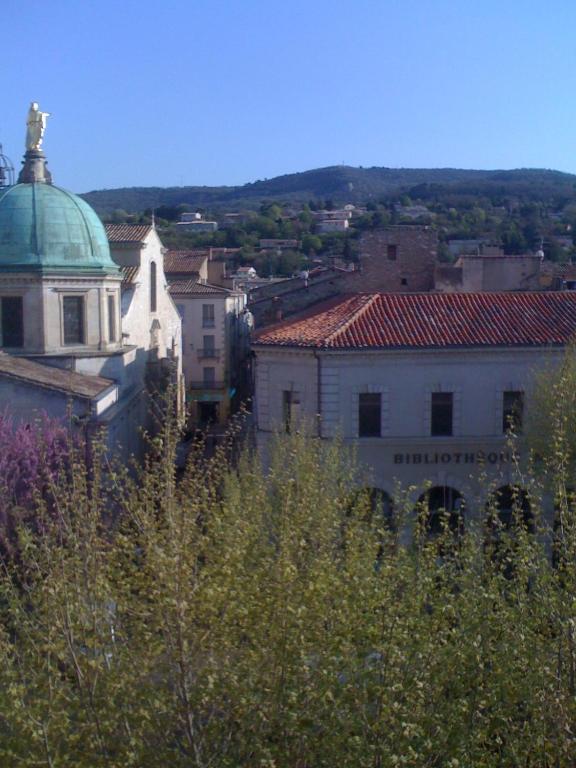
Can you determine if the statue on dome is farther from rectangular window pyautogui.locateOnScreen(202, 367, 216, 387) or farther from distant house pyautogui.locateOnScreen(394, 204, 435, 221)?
distant house pyautogui.locateOnScreen(394, 204, 435, 221)

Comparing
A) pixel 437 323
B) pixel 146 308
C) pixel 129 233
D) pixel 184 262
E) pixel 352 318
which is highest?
pixel 129 233

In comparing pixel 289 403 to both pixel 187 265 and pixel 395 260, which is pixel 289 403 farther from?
pixel 187 265

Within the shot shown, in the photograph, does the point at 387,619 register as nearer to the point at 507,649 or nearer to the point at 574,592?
the point at 507,649

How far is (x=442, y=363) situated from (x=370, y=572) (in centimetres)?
1736

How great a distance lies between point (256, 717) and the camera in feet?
26.3

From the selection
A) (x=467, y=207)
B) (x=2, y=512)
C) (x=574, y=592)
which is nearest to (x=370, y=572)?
(x=574, y=592)

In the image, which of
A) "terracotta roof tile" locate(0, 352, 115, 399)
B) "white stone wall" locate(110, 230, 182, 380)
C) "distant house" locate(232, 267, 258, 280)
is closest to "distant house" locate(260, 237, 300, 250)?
"distant house" locate(232, 267, 258, 280)

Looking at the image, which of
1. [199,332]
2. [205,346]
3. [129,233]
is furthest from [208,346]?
[129,233]

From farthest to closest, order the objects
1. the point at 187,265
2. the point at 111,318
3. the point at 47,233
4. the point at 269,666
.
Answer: the point at 187,265
the point at 111,318
the point at 47,233
the point at 269,666

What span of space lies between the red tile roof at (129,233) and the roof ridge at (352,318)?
469 inches

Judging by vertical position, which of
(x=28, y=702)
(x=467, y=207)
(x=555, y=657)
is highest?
(x=467, y=207)

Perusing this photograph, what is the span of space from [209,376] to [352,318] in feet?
91.3

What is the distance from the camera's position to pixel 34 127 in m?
33.2

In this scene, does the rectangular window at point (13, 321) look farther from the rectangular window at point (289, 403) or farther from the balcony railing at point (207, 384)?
the balcony railing at point (207, 384)
